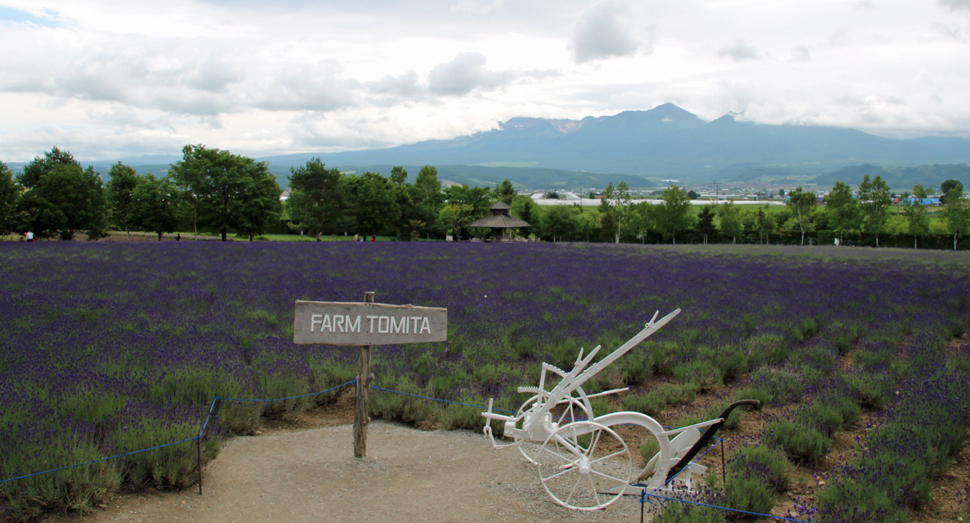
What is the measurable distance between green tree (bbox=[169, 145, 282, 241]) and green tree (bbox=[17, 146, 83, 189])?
15160mm

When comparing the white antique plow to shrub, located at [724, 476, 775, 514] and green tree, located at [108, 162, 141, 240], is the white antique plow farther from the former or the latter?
green tree, located at [108, 162, 141, 240]

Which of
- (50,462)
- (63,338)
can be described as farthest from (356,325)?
(63,338)

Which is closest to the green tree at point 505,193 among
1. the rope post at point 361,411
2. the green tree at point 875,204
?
the green tree at point 875,204

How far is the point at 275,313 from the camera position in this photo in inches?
407

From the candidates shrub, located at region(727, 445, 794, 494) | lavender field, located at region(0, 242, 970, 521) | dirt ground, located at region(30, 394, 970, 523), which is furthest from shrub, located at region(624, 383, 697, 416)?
shrub, located at region(727, 445, 794, 494)

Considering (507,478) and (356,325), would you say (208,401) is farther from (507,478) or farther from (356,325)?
(507,478)

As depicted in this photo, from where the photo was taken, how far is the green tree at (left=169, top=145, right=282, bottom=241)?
148 feet

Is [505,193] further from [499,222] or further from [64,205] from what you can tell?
[64,205]

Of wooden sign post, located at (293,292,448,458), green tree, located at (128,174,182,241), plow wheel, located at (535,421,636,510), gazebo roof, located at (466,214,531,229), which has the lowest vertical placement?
plow wheel, located at (535,421,636,510)

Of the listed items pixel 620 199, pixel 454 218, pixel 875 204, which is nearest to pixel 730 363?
pixel 875 204

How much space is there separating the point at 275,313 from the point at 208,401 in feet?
15.7

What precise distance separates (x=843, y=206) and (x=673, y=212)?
16.3 meters

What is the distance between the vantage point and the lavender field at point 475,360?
14.0 ft

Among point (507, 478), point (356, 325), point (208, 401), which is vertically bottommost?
point (507, 478)
